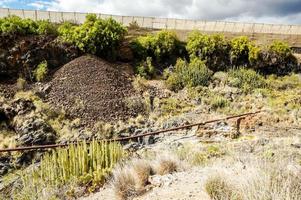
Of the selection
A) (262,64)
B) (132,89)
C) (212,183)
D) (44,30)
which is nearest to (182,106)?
(132,89)

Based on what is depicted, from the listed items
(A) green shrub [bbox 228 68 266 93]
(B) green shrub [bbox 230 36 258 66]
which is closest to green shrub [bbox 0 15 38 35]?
(A) green shrub [bbox 228 68 266 93]

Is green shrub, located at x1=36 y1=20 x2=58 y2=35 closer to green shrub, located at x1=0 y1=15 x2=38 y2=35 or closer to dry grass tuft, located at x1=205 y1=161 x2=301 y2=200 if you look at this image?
green shrub, located at x1=0 y1=15 x2=38 y2=35

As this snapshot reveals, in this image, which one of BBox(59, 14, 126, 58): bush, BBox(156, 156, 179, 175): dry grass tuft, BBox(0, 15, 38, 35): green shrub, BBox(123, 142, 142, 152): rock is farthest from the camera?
BBox(59, 14, 126, 58): bush

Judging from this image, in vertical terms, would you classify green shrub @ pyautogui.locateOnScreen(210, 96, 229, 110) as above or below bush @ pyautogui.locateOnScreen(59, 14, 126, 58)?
below

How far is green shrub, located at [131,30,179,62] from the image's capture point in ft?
63.8

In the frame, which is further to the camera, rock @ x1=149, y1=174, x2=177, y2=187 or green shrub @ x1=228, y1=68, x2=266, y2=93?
green shrub @ x1=228, y1=68, x2=266, y2=93

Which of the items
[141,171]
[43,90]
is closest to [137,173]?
[141,171]

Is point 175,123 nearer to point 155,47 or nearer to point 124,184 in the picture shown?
point 155,47

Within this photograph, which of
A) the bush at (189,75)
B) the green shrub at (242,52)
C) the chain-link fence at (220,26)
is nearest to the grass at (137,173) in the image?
the bush at (189,75)

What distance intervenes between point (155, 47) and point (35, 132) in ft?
30.9

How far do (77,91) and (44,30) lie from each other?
4.46 meters

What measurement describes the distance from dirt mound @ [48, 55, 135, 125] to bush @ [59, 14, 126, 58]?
2.41 ft

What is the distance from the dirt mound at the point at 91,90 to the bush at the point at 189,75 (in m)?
2.18

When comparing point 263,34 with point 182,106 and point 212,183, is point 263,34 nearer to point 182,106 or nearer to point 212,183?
point 182,106
